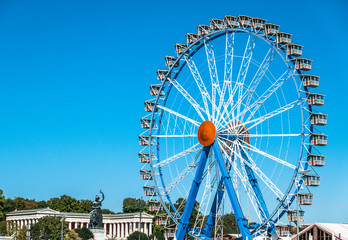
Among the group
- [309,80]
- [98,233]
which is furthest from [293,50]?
[98,233]

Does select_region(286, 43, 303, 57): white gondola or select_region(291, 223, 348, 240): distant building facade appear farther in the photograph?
select_region(291, 223, 348, 240): distant building facade

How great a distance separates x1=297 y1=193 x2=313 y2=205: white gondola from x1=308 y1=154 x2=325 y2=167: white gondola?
10.1ft

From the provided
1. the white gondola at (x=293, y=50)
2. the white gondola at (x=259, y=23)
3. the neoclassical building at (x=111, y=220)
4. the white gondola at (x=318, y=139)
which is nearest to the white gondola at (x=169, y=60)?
the white gondola at (x=259, y=23)

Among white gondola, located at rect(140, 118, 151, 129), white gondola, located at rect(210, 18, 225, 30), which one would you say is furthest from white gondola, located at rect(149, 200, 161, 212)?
white gondola, located at rect(210, 18, 225, 30)

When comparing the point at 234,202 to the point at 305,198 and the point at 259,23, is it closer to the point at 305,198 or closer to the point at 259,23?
the point at 305,198

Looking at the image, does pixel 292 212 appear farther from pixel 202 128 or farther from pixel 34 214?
pixel 34 214

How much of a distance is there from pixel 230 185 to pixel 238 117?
24.4ft

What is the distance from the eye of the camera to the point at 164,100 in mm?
77625

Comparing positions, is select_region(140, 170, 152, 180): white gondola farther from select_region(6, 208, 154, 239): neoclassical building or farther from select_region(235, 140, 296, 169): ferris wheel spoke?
select_region(6, 208, 154, 239): neoclassical building

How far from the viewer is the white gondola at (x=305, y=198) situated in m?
58.7

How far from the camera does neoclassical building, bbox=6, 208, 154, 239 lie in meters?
149

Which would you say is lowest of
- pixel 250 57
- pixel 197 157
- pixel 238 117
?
pixel 197 157

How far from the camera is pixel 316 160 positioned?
58.5 meters

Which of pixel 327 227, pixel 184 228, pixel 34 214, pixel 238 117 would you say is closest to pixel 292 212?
pixel 238 117
